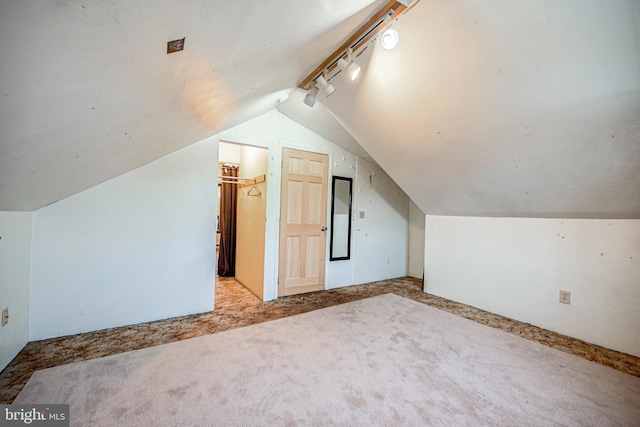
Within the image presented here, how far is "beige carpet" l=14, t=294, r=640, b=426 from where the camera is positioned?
1.46 meters

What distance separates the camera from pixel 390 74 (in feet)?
7.14

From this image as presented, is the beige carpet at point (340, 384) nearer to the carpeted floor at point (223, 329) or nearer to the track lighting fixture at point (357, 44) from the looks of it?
the carpeted floor at point (223, 329)

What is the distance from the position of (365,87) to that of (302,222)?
1970 millimetres

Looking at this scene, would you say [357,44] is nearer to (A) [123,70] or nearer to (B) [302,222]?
(A) [123,70]

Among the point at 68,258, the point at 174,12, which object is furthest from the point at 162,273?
the point at 174,12

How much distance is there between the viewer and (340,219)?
412cm

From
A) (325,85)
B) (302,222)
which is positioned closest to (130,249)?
(302,222)

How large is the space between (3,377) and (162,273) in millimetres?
1211

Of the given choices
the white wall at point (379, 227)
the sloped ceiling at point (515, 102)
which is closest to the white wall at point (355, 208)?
the white wall at point (379, 227)

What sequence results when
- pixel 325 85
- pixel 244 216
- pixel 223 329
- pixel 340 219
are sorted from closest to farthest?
pixel 325 85 < pixel 223 329 < pixel 340 219 < pixel 244 216

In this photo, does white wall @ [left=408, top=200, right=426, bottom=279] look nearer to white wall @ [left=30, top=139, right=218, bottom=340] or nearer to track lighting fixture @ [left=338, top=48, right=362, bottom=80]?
track lighting fixture @ [left=338, top=48, right=362, bottom=80]

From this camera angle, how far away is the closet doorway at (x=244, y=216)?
11.9ft

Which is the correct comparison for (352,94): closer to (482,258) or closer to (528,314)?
(482,258)

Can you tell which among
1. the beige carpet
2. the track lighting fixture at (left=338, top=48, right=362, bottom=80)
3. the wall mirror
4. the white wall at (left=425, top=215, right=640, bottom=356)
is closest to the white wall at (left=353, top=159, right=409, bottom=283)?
the wall mirror
